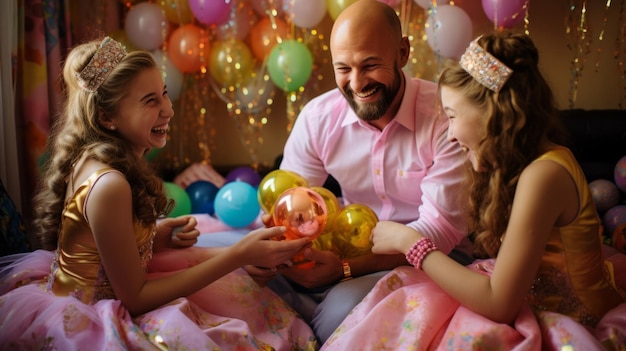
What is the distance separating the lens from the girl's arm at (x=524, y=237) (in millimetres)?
1409

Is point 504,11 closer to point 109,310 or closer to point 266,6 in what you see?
point 266,6

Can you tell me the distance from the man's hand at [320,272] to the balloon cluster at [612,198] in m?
1.33

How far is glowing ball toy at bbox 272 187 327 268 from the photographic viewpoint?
1771 mm

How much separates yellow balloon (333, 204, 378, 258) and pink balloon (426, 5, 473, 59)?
4.07ft

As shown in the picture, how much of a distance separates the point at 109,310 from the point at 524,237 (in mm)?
1033

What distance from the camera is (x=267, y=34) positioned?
3.21 meters

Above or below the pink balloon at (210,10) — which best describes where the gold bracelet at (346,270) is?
below

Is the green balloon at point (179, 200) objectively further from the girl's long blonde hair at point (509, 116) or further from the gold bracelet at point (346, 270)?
the girl's long blonde hair at point (509, 116)

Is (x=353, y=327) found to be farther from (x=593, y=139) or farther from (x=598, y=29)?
(x=598, y=29)

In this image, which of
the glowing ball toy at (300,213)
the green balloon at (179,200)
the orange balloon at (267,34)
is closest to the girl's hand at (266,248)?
the glowing ball toy at (300,213)

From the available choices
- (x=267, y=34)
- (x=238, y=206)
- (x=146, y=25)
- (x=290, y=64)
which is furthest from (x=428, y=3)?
(x=146, y=25)

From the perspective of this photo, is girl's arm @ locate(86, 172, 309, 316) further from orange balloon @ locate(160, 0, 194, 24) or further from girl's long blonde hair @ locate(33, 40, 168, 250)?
orange balloon @ locate(160, 0, 194, 24)

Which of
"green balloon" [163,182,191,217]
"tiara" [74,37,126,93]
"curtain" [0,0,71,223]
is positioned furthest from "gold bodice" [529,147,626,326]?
"curtain" [0,0,71,223]

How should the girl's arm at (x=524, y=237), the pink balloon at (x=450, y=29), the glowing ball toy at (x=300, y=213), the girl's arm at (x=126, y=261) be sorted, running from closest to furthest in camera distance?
the girl's arm at (x=524, y=237) < the girl's arm at (x=126, y=261) < the glowing ball toy at (x=300, y=213) < the pink balloon at (x=450, y=29)
